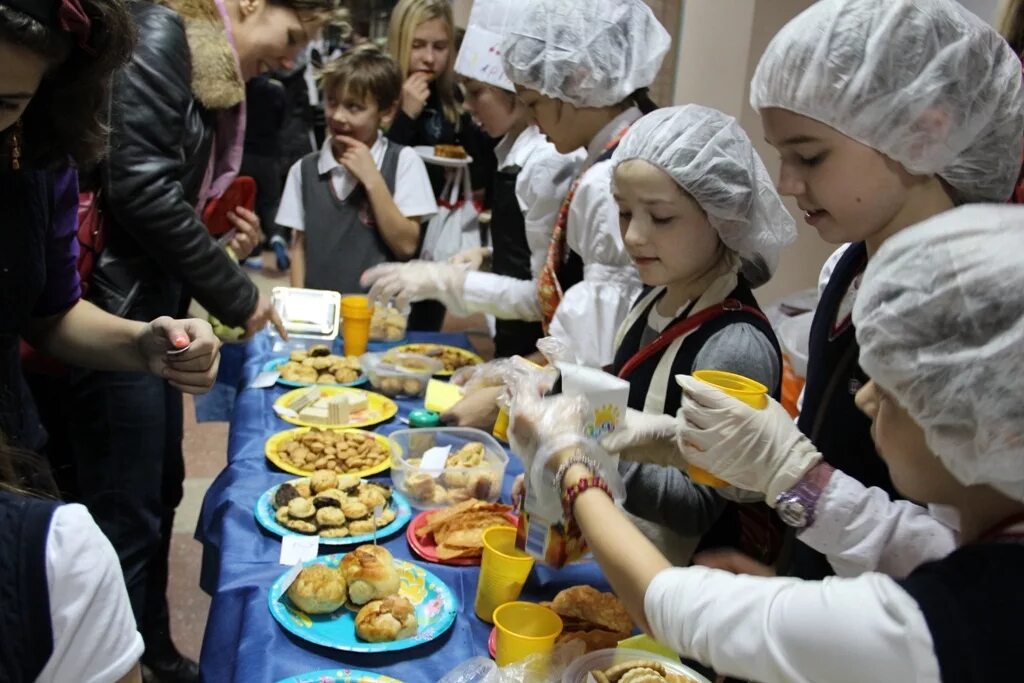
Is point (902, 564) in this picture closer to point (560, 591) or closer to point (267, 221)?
point (560, 591)

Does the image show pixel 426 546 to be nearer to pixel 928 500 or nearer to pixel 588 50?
pixel 928 500

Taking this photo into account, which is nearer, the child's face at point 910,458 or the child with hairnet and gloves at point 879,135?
the child's face at point 910,458

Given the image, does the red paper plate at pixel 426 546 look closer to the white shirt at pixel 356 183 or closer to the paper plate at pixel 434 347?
the paper plate at pixel 434 347

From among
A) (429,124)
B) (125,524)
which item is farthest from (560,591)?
(429,124)

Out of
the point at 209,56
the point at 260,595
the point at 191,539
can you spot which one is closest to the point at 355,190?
the point at 209,56

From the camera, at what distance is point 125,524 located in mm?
2092

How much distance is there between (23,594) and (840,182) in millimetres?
1179

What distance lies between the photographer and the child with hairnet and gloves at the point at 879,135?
47.1 inches

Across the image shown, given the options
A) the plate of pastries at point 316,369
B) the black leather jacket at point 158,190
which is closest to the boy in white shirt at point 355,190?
the plate of pastries at point 316,369

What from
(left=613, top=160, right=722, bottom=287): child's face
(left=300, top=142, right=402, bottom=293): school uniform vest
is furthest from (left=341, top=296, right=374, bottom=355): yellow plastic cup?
(left=613, top=160, right=722, bottom=287): child's face

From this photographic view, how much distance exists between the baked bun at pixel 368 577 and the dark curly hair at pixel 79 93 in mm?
831

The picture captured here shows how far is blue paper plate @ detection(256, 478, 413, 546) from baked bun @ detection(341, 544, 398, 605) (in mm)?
169

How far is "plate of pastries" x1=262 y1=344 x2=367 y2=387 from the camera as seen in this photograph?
229 cm

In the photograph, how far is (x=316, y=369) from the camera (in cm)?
234
